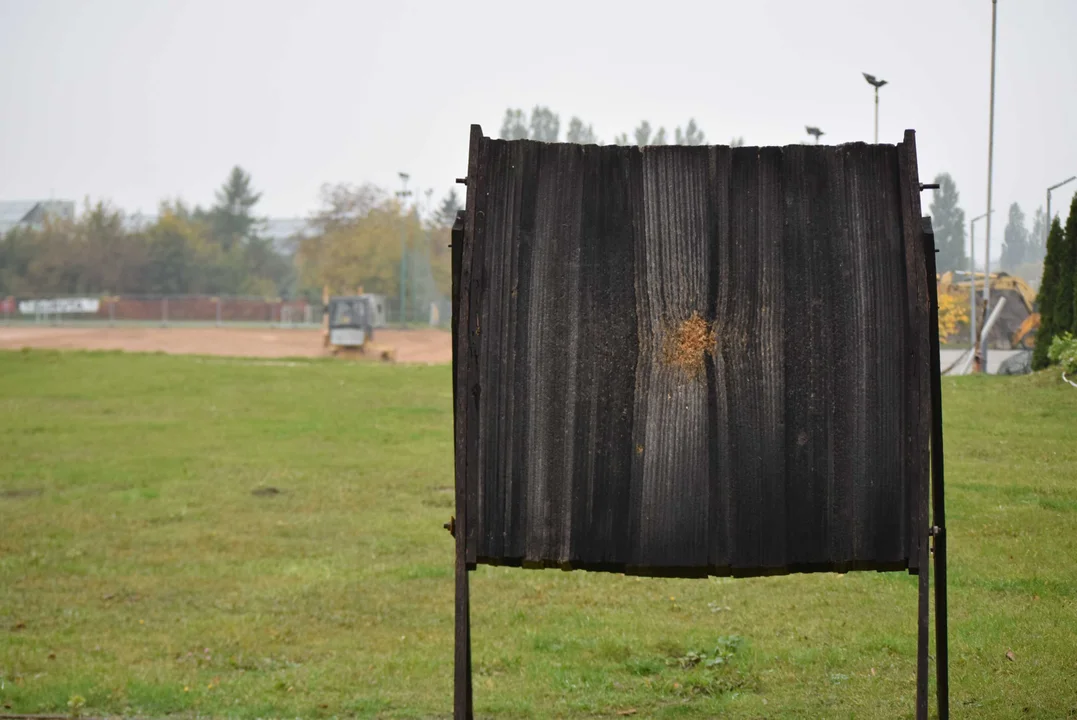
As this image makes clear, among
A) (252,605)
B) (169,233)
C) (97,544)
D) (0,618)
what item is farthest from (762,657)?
(169,233)

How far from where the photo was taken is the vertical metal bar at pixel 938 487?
352 cm

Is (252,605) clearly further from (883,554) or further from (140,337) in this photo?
(140,337)

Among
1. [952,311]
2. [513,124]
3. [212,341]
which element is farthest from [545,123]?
[952,311]

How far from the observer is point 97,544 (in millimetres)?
11125

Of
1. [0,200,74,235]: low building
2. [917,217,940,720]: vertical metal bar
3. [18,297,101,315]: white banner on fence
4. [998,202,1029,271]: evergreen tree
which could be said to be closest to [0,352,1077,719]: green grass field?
[998,202,1029,271]: evergreen tree

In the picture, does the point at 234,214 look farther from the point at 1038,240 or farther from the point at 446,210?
the point at 1038,240

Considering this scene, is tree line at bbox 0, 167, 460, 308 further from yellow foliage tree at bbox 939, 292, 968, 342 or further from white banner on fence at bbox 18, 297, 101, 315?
yellow foliage tree at bbox 939, 292, 968, 342

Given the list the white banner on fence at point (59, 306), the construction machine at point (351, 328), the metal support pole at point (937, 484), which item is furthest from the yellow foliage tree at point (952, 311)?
the white banner on fence at point (59, 306)

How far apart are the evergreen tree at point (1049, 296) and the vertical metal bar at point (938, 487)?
2.57 metres

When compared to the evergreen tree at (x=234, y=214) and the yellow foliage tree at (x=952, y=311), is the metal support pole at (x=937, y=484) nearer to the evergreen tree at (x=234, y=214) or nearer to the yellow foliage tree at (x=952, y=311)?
the yellow foliage tree at (x=952, y=311)

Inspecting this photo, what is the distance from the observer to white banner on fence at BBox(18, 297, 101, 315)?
5769 centimetres

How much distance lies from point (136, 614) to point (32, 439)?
9.43 meters

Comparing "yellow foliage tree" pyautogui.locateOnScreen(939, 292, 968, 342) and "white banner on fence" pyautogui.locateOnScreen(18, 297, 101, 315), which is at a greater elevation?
"white banner on fence" pyautogui.locateOnScreen(18, 297, 101, 315)

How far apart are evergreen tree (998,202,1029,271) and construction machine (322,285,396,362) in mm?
32125
